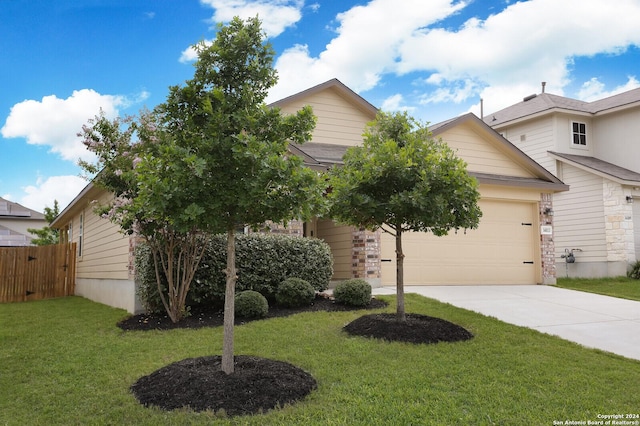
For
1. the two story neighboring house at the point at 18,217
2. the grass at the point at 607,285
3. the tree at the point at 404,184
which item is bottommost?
the grass at the point at 607,285

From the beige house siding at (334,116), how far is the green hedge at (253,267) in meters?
4.17

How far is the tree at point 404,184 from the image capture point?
21.0 ft

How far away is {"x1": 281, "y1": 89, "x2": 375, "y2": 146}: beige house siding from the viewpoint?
12930 mm

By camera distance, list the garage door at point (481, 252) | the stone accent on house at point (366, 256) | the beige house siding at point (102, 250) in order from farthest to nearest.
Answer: the garage door at point (481, 252), the stone accent on house at point (366, 256), the beige house siding at point (102, 250)

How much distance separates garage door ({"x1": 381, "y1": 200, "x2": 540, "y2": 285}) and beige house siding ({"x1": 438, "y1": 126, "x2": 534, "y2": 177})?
104 centimetres

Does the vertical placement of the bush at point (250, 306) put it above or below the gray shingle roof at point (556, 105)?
below

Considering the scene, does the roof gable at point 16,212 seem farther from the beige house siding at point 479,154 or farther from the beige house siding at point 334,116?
the beige house siding at point 479,154

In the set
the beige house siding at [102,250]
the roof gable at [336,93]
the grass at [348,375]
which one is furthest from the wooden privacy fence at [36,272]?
the roof gable at [336,93]

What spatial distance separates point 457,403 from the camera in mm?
4098

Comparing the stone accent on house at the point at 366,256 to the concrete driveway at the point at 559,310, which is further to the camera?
the stone accent on house at the point at 366,256

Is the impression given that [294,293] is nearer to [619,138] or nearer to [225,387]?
[225,387]

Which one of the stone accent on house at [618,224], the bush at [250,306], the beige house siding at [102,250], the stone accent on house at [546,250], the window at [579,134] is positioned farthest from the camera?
the window at [579,134]

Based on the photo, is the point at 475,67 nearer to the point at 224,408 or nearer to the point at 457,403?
the point at 457,403

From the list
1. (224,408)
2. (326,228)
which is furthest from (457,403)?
(326,228)
